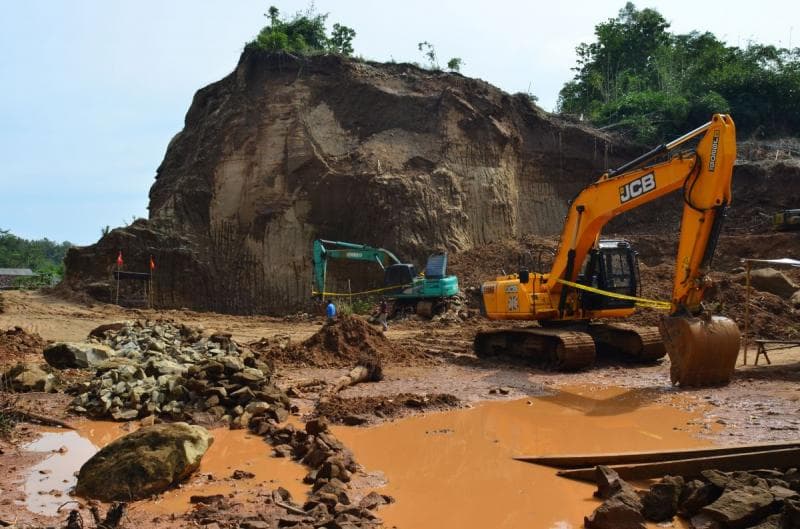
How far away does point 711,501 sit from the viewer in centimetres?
493

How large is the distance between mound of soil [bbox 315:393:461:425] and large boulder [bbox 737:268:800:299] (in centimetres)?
1378

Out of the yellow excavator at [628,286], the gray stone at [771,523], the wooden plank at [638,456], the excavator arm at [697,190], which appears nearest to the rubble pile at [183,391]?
the wooden plank at [638,456]

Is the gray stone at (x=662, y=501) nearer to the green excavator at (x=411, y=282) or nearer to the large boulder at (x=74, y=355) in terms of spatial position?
the large boulder at (x=74, y=355)

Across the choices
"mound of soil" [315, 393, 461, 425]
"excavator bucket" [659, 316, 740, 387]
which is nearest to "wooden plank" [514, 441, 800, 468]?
"mound of soil" [315, 393, 461, 425]

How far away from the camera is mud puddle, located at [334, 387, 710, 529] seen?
5203mm

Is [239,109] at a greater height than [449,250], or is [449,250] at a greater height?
[239,109]

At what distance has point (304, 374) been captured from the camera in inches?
474

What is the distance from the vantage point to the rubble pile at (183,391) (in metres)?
8.48

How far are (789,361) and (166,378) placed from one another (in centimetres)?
1039

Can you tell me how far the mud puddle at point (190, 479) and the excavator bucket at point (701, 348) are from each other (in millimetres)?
6020

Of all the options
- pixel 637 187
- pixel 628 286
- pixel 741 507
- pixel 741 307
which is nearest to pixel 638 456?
pixel 741 507

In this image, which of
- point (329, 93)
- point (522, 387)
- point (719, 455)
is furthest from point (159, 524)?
point (329, 93)

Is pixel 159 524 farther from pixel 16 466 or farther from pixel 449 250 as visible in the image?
pixel 449 250

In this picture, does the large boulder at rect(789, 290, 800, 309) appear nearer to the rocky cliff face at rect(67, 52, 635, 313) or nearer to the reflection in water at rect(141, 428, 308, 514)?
the rocky cliff face at rect(67, 52, 635, 313)
